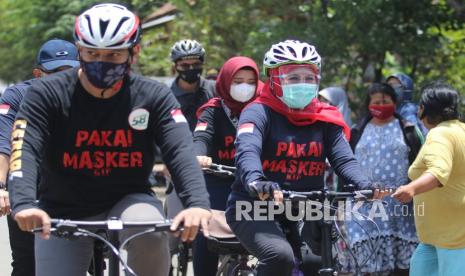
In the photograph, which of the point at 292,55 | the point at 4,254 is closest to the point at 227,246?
the point at 292,55

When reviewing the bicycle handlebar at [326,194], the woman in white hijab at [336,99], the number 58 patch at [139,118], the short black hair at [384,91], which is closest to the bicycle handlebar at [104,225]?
the number 58 patch at [139,118]

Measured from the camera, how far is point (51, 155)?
4.62 m

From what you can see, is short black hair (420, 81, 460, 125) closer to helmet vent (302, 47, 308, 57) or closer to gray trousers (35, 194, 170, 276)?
helmet vent (302, 47, 308, 57)

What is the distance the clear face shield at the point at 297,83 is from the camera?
19.3ft

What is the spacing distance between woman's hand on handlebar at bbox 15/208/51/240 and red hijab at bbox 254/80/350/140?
211cm

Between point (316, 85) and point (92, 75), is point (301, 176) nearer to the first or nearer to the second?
point (316, 85)

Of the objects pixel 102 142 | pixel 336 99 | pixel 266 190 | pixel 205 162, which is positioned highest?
pixel 336 99

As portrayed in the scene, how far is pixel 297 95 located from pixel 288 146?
337 millimetres

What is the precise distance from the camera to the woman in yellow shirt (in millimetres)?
6238

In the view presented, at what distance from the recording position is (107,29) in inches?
174

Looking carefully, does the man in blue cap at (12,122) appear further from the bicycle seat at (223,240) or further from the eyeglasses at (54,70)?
the bicycle seat at (223,240)

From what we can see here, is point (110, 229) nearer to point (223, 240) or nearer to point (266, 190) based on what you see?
point (266, 190)

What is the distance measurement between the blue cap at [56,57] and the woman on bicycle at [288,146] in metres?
1.53

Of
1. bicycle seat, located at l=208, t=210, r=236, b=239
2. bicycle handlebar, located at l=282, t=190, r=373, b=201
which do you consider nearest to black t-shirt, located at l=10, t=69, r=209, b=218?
bicycle handlebar, located at l=282, t=190, r=373, b=201
